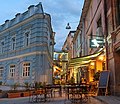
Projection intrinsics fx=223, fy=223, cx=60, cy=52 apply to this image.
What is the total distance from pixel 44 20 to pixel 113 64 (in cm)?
1199

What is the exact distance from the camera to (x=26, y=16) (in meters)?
24.8

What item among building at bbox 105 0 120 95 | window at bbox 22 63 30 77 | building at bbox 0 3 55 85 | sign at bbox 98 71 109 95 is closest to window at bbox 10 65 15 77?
building at bbox 0 3 55 85

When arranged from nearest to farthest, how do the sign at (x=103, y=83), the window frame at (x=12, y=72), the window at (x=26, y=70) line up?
the sign at (x=103, y=83) < the window at (x=26, y=70) < the window frame at (x=12, y=72)

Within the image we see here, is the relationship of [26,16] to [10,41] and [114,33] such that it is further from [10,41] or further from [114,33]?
[114,33]

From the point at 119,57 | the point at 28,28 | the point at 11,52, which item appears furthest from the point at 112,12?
the point at 11,52

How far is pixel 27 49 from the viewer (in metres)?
23.3

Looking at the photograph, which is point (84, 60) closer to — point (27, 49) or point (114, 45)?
point (114, 45)

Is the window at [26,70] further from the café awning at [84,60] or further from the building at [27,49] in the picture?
the café awning at [84,60]

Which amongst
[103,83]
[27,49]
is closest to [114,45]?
[103,83]

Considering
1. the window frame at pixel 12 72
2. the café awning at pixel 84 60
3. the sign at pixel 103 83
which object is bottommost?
the sign at pixel 103 83

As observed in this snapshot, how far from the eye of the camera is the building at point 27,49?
2195cm

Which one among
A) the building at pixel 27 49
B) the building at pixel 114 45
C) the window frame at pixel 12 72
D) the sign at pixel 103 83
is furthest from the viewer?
the window frame at pixel 12 72

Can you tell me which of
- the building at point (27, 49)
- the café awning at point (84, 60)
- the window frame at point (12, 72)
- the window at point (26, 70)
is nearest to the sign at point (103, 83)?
the café awning at point (84, 60)

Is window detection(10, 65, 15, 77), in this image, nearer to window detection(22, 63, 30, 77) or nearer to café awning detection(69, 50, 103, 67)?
window detection(22, 63, 30, 77)
